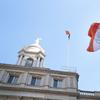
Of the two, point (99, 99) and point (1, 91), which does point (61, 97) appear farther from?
point (1, 91)

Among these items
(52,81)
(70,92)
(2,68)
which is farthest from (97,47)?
(2,68)

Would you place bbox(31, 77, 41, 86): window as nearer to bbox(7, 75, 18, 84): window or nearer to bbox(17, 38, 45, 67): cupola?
bbox(7, 75, 18, 84): window

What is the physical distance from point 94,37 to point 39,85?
1487 centimetres

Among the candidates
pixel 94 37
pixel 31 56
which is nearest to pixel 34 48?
pixel 31 56

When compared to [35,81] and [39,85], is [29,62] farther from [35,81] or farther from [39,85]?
[39,85]

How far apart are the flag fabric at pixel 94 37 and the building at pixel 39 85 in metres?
12.9

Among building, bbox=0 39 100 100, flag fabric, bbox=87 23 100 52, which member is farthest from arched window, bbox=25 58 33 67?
flag fabric, bbox=87 23 100 52

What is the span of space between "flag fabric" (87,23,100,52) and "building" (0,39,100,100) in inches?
507

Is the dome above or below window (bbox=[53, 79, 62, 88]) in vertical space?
above

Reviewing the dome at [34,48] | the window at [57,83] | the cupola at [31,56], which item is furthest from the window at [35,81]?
the dome at [34,48]

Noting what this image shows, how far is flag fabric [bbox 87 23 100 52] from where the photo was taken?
1576 centimetres

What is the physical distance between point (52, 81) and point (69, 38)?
875 cm

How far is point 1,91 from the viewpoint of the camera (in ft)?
90.6

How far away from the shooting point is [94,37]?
16281mm
